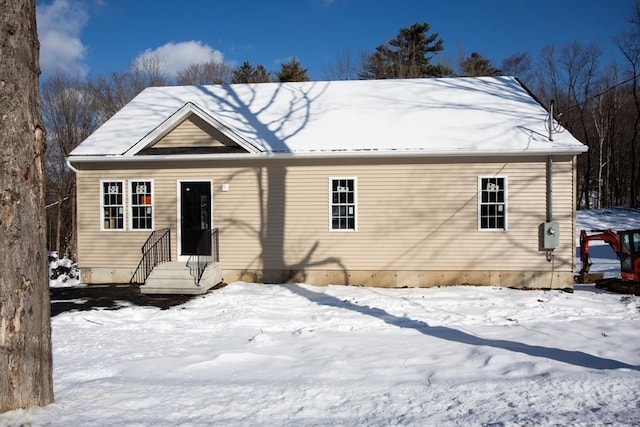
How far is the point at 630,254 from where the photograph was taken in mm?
10922

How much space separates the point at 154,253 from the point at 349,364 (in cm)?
814

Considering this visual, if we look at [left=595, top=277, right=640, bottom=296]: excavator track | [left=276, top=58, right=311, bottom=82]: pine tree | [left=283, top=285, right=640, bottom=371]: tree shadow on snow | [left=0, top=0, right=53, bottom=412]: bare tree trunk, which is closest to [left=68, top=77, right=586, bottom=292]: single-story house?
[left=595, top=277, right=640, bottom=296]: excavator track

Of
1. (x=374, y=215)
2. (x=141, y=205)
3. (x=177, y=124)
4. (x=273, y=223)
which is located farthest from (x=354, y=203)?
(x=141, y=205)

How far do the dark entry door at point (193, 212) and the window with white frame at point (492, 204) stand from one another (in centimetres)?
705

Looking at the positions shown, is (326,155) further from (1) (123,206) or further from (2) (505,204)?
(1) (123,206)

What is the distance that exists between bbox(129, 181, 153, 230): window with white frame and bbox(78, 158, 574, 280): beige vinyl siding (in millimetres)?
200

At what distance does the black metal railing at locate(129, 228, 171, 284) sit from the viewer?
1202cm

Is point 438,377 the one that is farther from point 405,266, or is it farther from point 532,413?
point 405,266

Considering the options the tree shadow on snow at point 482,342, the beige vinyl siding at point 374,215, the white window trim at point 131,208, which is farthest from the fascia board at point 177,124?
the tree shadow on snow at point 482,342

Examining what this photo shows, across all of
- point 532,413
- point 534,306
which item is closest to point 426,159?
point 534,306

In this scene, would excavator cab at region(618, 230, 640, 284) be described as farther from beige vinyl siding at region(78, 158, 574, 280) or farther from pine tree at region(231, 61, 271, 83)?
pine tree at region(231, 61, 271, 83)

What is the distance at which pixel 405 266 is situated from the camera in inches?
457

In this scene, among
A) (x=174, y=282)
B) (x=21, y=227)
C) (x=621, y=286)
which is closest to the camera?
(x=21, y=227)

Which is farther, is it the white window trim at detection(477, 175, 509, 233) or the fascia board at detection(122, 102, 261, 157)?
the fascia board at detection(122, 102, 261, 157)
